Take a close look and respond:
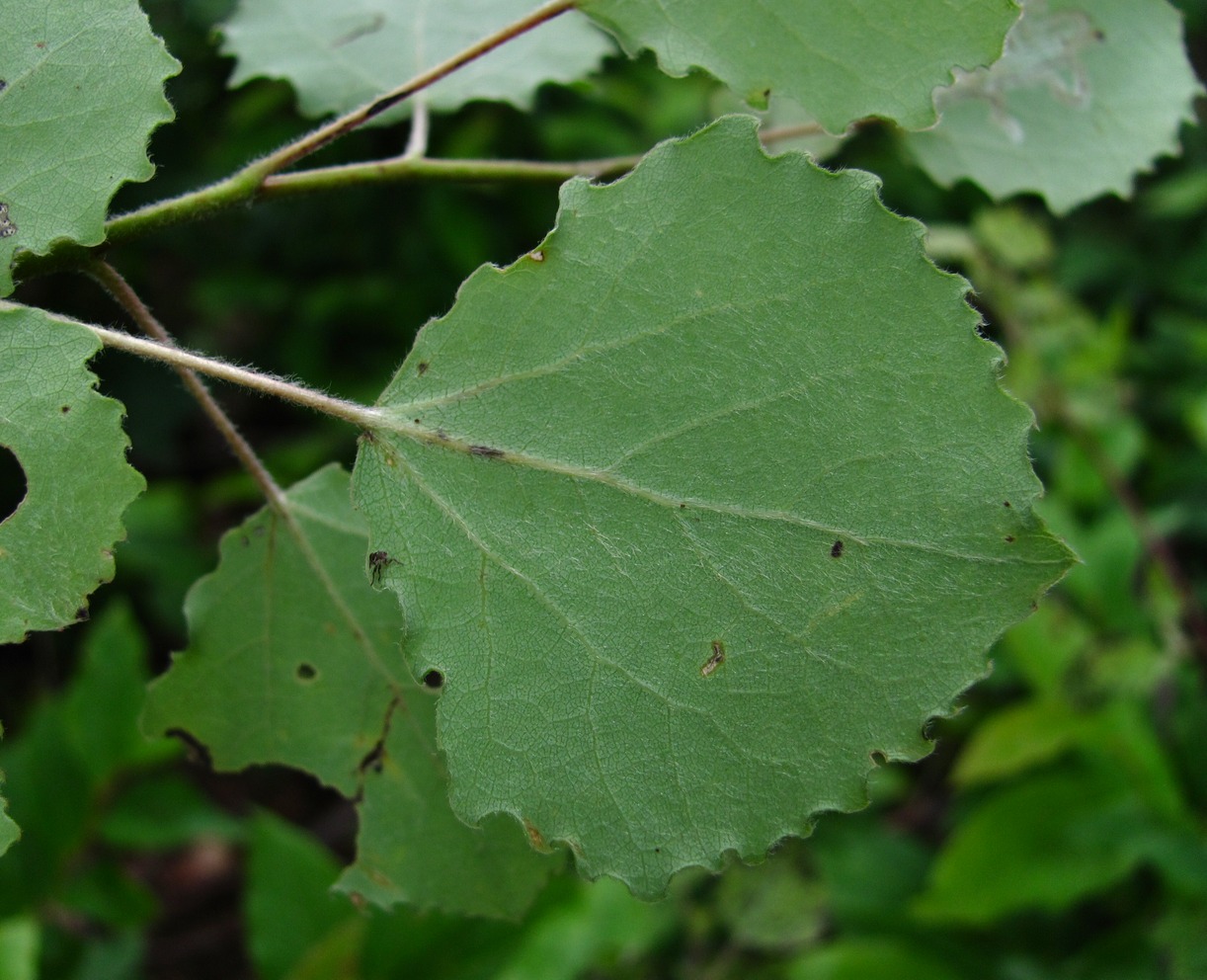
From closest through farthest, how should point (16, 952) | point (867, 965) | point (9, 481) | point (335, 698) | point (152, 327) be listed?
point (152, 327) → point (335, 698) → point (16, 952) → point (867, 965) → point (9, 481)

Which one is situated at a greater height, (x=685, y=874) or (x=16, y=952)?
(x=16, y=952)

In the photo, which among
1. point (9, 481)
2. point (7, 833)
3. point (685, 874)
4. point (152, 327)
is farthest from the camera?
point (9, 481)

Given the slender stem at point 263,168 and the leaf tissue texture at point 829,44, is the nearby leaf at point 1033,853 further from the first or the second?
the slender stem at point 263,168

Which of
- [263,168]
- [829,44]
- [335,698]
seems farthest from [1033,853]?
[263,168]

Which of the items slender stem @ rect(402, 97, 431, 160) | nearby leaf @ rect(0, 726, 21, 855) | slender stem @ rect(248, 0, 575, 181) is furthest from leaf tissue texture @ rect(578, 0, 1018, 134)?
nearby leaf @ rect(0, 726, 21, 855)

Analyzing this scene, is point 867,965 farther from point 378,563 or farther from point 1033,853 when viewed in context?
point 378,563

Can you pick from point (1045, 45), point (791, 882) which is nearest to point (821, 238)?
point (1045, 45)
